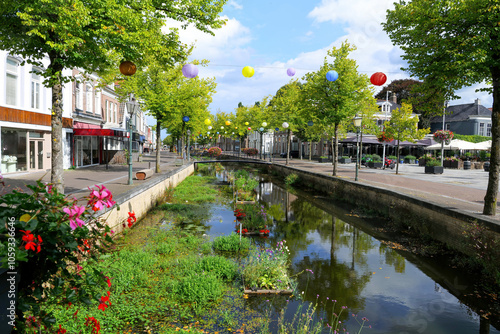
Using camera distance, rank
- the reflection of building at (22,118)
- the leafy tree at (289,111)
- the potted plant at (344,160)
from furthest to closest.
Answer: the potted plant at (344,160) → the leafy tree at (289,111) → the reflection of building at (22,118)

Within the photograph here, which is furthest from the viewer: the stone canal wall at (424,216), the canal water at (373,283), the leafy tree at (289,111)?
the leafy tree at (289,111)

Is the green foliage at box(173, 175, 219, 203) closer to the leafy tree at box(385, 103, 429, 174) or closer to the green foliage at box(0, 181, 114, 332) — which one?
the green foliage at box(0, 181, 114, 332)

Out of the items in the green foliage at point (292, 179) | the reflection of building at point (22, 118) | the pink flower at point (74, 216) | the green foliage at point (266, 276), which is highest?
the reflection of building at point (22, 118)

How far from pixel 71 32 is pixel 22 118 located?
11.4 m

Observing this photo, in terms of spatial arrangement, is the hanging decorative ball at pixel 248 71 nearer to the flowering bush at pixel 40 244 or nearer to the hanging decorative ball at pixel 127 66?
the hanging decorative ball at pixel 127 66

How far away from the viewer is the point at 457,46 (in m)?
7.94

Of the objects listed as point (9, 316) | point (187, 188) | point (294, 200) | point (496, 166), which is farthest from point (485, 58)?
point (187, 188)

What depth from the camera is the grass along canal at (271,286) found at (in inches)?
187

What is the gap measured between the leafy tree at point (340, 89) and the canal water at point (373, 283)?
360 inches

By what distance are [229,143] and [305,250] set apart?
322 feet

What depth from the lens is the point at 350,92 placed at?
62.1 ft

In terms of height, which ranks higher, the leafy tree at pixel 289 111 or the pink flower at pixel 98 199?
the leafy tree at pixel 289 111

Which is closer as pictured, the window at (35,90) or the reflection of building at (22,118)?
the reflection of building at (22,118)

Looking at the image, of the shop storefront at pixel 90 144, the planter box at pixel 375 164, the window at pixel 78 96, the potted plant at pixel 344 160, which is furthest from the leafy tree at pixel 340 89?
the potted plant at pixel 344 160
